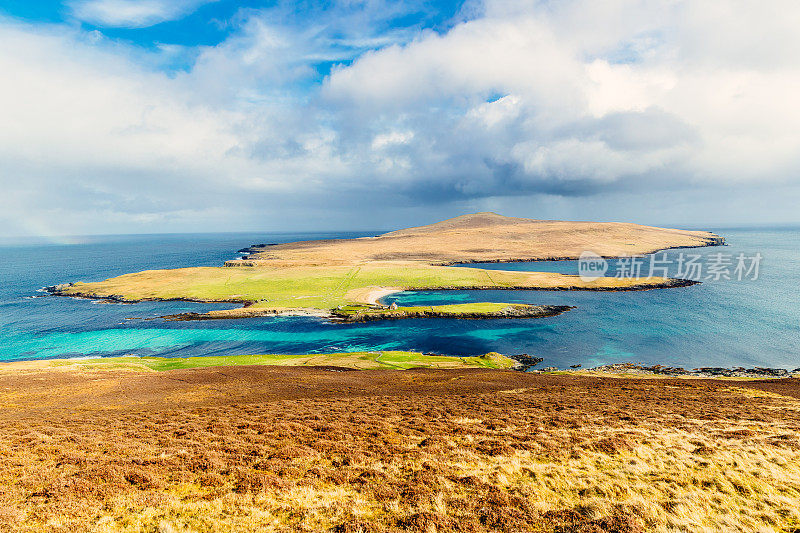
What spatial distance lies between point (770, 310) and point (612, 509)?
116 m

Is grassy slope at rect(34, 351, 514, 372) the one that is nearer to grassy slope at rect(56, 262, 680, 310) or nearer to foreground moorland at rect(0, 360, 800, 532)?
foreground moorland at rect(0, 360, 800, 532)

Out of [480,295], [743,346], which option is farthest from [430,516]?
[480,295]

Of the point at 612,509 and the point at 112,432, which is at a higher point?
the point at 612,509

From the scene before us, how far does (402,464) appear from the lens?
1756cm

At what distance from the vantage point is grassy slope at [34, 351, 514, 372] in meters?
56.8

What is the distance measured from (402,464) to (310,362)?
44.3 m

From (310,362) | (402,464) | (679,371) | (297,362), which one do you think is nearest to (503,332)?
(679,371)

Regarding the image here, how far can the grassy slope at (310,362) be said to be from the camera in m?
56.8

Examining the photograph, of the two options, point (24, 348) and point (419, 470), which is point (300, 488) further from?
point (24, 348)

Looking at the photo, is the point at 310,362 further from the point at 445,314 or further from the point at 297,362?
the point at 445,314

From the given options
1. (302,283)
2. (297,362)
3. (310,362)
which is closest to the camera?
(310,362)

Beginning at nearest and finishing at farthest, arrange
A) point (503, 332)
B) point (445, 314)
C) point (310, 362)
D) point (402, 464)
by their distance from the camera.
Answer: point (402, 464)
point (310, 362)
point (503, 332)
point (445, 314)

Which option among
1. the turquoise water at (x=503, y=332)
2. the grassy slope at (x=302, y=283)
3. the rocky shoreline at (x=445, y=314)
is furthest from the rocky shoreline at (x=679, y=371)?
the grassy slope at (x=302, y=283)

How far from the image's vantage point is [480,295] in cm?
11881
